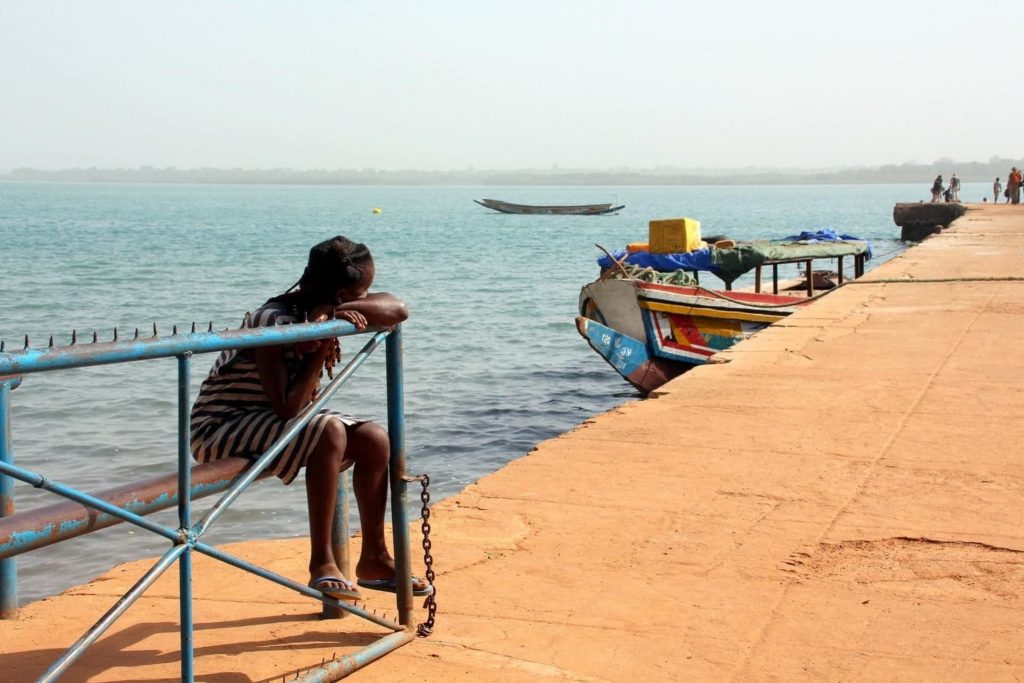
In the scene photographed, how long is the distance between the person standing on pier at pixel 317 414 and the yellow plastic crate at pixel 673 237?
12.8 metres

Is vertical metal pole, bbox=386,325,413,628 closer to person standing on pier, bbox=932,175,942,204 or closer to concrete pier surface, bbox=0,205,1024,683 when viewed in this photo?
concrete pier surface, bbox=0,205,1024,683

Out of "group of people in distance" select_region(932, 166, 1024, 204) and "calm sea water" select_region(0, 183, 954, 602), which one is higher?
"group of people in distance" select_region(932, 166, 1024, 204)

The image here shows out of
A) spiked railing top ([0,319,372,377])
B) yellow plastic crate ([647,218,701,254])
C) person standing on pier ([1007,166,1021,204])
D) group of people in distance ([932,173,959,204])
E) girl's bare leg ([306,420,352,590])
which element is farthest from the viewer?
group of people in distance ([932,173,959,204])

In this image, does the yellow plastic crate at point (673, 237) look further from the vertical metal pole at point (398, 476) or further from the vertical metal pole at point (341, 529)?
the vertical metal pole at point (398, 476)

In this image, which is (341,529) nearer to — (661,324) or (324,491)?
(324,491)

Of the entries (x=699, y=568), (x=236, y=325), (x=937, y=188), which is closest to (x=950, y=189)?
(x=937, y=188)

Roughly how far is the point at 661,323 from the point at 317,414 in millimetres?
11543

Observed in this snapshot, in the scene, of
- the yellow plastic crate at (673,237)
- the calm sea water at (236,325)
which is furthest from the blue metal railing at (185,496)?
the yellow plastic crate at (673,237)

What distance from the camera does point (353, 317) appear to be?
3609 millimetres

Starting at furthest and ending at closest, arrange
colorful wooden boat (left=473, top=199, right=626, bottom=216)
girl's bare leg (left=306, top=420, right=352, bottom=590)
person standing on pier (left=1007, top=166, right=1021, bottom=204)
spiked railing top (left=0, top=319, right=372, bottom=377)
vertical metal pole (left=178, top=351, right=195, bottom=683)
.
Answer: colorful wooden boat (left=473, top=199, right=626, bottom=216), person standing on pier (left=1007, top=166, right=1021, bottom=204), girl's bare leg (left=306, top=420, right=352, bottom=590), vertical metal pole (left=178, top=351, right=195, bottom=683), spiked railing top (left=0, top=319, right=372, bottom=377)

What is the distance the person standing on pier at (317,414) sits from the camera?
3652mm

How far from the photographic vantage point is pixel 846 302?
14023 mm

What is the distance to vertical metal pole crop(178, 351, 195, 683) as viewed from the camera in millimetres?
2971

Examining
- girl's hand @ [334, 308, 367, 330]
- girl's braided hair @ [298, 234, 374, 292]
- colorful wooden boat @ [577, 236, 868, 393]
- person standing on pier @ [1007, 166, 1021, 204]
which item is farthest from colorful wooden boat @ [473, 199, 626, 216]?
girl's hand @ [334, 308, 367, 330]
